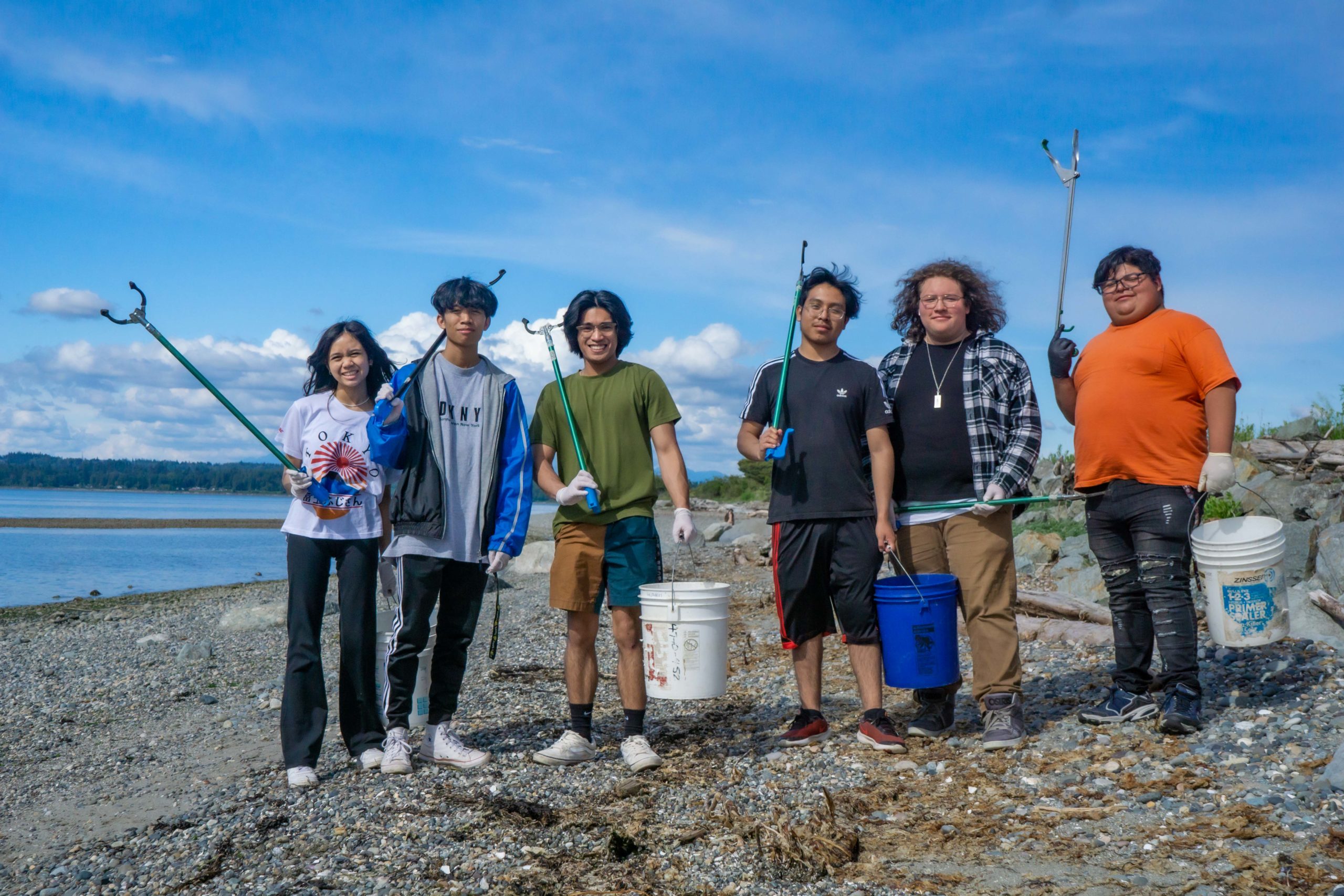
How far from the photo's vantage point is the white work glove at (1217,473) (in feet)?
14.2

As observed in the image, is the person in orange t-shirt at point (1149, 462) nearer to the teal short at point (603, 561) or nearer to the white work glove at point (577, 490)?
the teal short at point (603, 561)

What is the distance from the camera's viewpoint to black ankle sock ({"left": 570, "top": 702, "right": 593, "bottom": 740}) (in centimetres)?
486

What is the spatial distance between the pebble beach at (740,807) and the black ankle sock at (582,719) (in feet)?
0.63

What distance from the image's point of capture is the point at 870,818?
3.90m

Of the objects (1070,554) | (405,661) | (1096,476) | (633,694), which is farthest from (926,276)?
(1070,554)

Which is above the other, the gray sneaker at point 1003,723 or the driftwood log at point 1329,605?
the driftwood log at point 1329,605

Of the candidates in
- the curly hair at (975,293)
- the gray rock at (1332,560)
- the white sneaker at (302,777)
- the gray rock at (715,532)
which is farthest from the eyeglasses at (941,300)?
the gray rock at (715,532)

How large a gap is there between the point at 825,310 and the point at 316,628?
9.72 ft

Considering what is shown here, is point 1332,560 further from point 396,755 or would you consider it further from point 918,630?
point 396,755

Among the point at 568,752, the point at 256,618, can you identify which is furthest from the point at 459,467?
the point at 256,618

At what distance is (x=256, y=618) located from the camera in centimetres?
1290

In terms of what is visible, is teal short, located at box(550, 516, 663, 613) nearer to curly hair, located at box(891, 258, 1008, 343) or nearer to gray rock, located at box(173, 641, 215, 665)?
curly hair, located at box(891, 258, 1008, 343)

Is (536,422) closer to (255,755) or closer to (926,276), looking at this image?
(926,276)

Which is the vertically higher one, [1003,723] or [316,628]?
[316,628]
